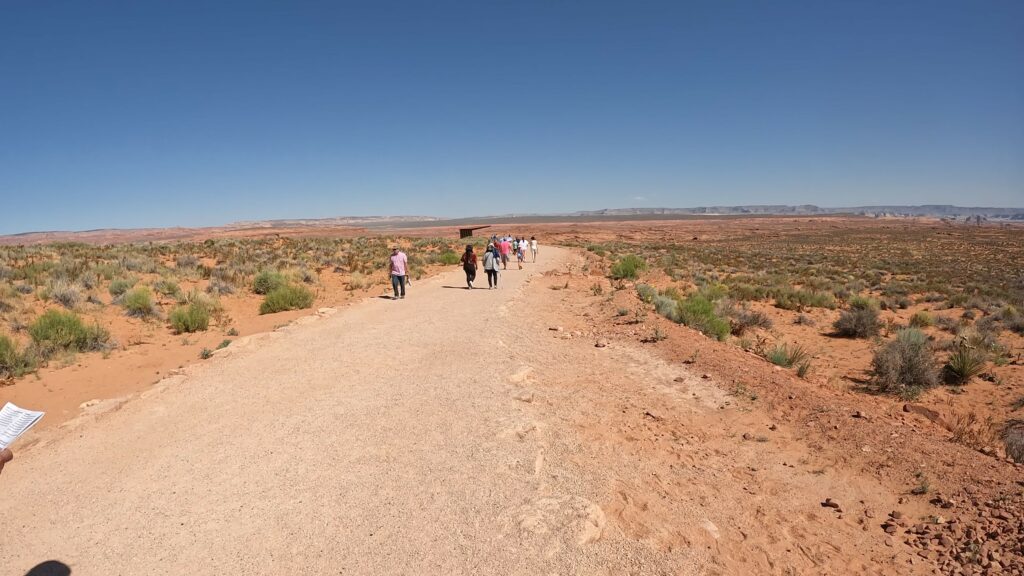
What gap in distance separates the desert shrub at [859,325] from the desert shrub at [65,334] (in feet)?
62.2

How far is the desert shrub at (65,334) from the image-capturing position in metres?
9.86

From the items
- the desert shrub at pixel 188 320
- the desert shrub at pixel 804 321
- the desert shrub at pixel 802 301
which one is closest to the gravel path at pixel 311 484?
the desert shrub at pixel 188 320

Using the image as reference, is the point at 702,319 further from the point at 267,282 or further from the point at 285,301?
the point at 267,282

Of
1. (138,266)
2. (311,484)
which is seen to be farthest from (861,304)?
(138,266)

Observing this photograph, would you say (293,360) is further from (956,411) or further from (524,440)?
(956,411)

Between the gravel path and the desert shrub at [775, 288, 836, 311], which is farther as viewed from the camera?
the desert shrub at [775, 288, 836, 311]

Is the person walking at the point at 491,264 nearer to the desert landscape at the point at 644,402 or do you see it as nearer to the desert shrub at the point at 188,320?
the desert landscape at the point at 644,402

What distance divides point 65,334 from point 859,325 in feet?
64.9

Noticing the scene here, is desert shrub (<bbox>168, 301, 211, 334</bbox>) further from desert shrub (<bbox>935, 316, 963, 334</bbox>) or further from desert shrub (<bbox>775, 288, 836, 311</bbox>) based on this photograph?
desert shrub (<bbox>935, 316, 963, 334</bbox>)

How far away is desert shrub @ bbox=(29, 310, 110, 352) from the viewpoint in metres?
9.86

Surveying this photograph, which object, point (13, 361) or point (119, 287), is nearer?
point (13, 361)

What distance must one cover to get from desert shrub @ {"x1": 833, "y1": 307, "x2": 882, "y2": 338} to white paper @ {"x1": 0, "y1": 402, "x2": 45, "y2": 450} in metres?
17.0

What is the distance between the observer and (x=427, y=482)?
15.5 feet

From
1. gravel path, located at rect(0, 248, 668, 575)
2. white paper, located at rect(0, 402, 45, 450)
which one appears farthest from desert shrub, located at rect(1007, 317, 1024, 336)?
white paper, located at rect(0, 402, 45, 450)
